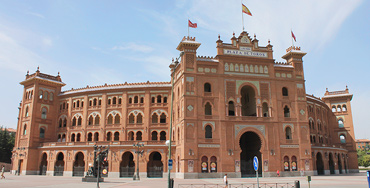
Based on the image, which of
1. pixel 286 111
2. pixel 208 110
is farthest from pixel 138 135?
pixel 286 111

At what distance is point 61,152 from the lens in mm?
55875

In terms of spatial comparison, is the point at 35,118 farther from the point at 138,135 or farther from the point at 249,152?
the point at 249,152

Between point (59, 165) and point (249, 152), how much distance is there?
111 ft

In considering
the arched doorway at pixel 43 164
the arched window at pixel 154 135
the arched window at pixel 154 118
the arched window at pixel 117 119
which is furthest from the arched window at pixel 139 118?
the arched doorway at pixel 43 164

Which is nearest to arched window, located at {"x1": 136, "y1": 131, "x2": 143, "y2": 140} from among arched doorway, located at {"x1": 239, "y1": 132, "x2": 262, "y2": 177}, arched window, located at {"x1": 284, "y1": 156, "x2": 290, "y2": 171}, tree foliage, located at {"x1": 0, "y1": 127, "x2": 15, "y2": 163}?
arched doorway, located at {"x1": 239, "y1": 132, "x2": 262, "y2": 177}

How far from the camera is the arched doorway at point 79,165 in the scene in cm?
5241

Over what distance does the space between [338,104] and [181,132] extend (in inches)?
1828

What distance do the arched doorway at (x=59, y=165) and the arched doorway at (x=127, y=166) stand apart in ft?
35.7

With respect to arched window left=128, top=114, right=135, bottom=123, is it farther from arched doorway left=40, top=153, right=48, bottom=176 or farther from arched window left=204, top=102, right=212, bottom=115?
arched doorway left=40, top=153, right=48, bottom=176

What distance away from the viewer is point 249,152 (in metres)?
53.6

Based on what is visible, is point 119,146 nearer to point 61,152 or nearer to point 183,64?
point 61,152

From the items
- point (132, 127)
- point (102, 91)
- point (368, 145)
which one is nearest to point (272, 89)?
point (132, 127)

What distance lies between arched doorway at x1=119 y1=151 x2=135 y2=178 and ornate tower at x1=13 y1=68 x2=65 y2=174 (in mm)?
16677

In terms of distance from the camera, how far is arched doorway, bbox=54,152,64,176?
54062 mm
